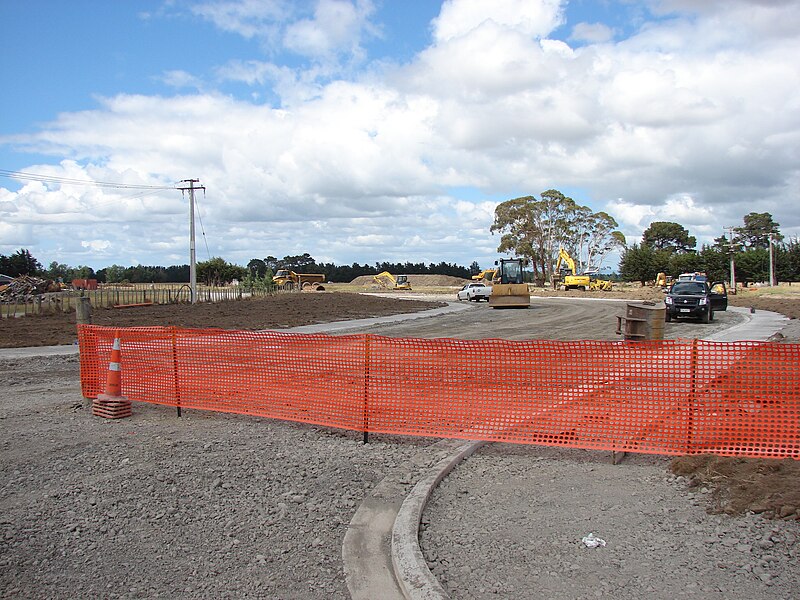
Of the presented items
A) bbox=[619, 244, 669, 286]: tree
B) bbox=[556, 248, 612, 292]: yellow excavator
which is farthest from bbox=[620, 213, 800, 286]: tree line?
bbox=[556, 248, 612, 292]: yellow excavator

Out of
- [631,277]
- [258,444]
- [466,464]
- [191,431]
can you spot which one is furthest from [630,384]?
[631,277]

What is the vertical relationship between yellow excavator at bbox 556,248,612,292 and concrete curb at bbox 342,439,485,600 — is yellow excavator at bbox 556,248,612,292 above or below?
above

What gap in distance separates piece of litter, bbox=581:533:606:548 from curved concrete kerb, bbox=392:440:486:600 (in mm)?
1140

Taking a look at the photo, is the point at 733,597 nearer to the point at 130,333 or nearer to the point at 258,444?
the point at 258,444

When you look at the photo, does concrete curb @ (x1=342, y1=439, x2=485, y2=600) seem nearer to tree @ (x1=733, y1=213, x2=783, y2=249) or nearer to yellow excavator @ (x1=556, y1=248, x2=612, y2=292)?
yellow excavator @ (x1=556, y1=248, x2=612, y2=292)

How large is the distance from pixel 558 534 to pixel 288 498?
2234 mm

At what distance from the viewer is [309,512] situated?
5234 mm

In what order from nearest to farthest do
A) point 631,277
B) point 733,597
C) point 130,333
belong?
point 733,597 < point 130,333 < point 631,277

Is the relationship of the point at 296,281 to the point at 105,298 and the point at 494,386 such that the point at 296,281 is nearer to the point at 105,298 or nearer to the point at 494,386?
the point at 105,298

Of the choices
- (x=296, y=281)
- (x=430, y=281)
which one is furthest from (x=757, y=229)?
(x=296, y=281)

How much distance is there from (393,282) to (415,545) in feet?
271

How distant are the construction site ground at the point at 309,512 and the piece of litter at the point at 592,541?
0.20ft

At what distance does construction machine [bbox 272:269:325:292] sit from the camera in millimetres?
72938

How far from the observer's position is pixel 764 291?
180 ft
